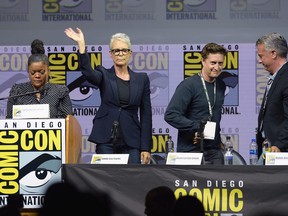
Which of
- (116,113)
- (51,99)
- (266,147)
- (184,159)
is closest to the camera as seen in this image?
(184,159)

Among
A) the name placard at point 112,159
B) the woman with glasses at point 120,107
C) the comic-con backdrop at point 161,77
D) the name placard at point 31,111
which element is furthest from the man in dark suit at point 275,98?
the comic-con backdrop at point 161,77

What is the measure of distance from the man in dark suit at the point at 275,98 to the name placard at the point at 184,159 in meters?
0.64

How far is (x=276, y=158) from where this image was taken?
7.86 m

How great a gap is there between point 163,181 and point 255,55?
351 centimetres

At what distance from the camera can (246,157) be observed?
36.0 ft

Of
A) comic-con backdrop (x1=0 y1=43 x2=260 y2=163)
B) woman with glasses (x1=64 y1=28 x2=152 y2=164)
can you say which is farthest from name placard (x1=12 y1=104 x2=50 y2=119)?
comic-con backdrop (x1=0 y1=43 x2=260 y2=163)

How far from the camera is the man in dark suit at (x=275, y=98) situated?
8.30m

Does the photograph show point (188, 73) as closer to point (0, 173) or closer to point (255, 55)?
point (255, 55)

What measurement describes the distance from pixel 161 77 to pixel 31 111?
10.9ft

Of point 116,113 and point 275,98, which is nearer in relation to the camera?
point 275,98

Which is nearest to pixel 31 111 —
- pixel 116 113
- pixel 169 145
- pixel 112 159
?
pixel 112 159

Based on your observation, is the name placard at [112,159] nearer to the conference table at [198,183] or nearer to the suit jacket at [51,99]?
the conference table at [198,183]

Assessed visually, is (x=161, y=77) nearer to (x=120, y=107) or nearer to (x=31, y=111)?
(x=120, y=107)

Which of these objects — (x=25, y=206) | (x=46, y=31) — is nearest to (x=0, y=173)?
(x=25, y=206)
